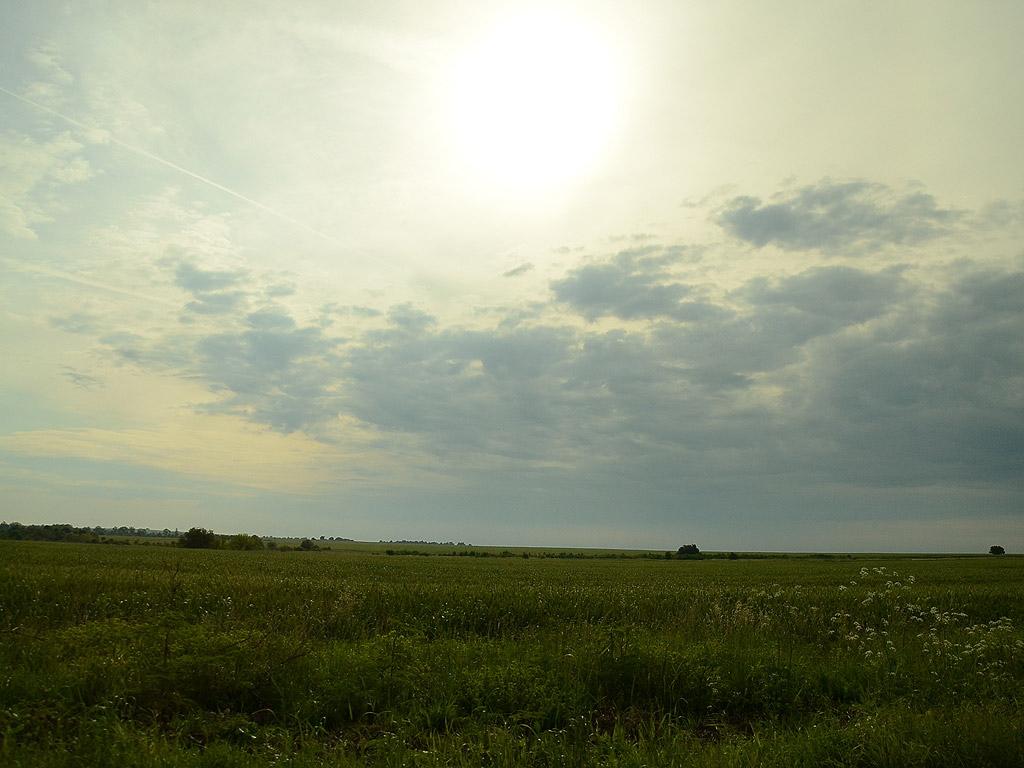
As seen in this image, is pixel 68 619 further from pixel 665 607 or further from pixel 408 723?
pixel 665 607

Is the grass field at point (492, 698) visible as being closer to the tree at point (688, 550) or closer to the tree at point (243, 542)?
A: the tree at point (243, 542)

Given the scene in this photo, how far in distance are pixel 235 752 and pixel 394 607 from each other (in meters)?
8.85

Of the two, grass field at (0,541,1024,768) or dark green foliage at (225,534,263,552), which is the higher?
grass field at (0,541,1024,768)

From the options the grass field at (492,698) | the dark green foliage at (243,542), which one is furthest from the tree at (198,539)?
the grass field at (492,698)

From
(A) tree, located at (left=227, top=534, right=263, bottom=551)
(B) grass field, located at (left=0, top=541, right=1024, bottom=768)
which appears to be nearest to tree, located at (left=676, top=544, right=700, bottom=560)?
(A) tree, located at (left=227, top=534, right=263, bottom=551)

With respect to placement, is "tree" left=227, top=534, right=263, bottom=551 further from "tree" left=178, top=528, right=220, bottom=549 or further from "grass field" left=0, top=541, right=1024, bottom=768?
"grass field" left=0, top=541, right=1024, bottom=768

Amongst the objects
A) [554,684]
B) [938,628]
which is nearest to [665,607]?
[938,628]

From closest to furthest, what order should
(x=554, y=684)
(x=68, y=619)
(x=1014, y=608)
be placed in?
(x=554, y=684)
(x=68, y=619)
(x=1014, y=608)

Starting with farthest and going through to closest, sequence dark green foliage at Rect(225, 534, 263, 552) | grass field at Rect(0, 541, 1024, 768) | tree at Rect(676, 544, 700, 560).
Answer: tree at Rect(676, 544, 700, 560), dark green foliage at Rect(225, 534, 263, 552), grass field at Rect(0, 541, 1024, 768)

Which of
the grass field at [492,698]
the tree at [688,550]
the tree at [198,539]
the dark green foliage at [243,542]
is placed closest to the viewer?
the grass field at [492,698]

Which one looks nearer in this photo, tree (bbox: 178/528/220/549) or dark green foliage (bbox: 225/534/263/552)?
tree (bbox: 178/528/220/549)

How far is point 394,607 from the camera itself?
14.1m

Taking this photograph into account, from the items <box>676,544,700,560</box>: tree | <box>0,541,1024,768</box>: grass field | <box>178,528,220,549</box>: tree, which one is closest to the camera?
<box>0,541,1024,768</box>: grass field

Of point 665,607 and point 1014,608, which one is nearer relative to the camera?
point 665,607
